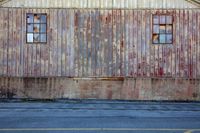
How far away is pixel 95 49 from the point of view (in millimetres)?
21672

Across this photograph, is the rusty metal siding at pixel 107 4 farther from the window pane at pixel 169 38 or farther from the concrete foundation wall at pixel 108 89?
the concrete foundation wall at pixel 108 89

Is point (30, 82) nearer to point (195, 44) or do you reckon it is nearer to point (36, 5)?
point (36, 5)

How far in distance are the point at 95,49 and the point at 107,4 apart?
237 centimetres

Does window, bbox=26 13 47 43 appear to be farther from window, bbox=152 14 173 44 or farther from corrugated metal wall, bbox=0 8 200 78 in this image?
window, bbox=152 14 173 44

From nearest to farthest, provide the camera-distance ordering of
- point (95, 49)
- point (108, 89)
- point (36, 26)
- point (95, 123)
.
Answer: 1. point (95, 123)
2. point (108, 89)
3. point (95, 49)
4. point (36, 26)

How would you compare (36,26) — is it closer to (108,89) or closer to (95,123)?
(108,89)

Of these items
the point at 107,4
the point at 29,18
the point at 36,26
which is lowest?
the point at 36,26

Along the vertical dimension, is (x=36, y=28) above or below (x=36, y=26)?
below

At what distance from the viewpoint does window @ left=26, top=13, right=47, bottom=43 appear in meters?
21.7

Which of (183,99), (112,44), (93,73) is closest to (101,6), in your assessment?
(112,44)

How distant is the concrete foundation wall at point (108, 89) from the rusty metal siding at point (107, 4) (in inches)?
146

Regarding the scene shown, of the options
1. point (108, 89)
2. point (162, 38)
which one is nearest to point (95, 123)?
point (108, 89)

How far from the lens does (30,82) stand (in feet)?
70.2

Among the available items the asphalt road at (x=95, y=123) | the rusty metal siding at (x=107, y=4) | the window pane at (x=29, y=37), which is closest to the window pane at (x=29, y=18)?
the rusty metal siding at (x=107, y=4)
